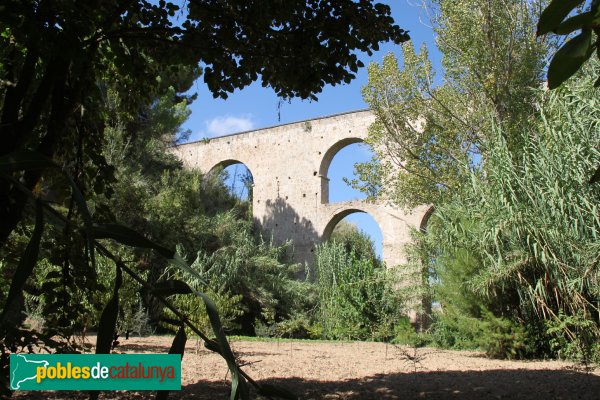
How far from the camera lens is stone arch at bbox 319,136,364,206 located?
1423cm

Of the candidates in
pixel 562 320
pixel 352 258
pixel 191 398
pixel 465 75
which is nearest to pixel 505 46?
pixel 465 75

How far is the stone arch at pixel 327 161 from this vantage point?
46.7 feet

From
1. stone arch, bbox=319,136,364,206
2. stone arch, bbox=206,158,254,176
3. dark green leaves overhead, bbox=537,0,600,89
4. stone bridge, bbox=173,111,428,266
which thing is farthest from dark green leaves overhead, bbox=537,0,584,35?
stone arch, bbox=206,158,254,176

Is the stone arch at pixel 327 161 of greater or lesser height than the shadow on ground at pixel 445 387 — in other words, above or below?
above

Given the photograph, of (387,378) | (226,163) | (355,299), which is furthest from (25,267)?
(226,163)

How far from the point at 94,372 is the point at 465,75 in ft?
27.2

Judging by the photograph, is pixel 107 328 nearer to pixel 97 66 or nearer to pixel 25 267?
pixel 25 267

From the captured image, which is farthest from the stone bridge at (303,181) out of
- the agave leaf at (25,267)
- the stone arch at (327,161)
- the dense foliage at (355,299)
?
the agave leaf at (25,267)

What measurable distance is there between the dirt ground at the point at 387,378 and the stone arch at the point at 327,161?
7860mm

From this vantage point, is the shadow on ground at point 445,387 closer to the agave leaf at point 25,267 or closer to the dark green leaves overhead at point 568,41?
the agave leaf at point 25,267

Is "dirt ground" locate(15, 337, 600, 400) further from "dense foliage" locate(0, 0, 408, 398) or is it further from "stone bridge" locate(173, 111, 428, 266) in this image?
"stone bridge" locate(173, 111, 428, 266)

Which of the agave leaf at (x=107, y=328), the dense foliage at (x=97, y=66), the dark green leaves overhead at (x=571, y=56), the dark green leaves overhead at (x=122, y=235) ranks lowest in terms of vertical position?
the agave leaf at (x=107, y=328)

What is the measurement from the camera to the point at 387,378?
4.75m

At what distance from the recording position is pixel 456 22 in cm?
795
